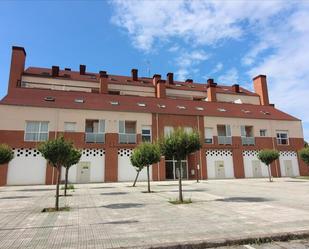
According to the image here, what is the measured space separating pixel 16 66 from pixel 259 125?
33028mm

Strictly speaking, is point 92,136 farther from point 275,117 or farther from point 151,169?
point 275,117

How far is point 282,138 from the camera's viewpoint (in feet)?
124

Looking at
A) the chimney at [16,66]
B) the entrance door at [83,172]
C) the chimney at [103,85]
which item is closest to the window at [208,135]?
the entrance door at [83,172]

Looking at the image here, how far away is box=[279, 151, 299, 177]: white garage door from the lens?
36.2 m

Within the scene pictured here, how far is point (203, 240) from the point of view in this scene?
19.6 ft

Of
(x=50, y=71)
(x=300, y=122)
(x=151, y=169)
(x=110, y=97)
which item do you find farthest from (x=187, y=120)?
(x=50, y=71)

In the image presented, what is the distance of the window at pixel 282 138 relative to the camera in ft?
123

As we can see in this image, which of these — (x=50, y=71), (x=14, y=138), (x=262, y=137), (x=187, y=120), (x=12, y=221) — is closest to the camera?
(x=12, y=221)

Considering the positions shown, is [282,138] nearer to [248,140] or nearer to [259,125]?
[259,125]

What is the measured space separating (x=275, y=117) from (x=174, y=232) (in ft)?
116

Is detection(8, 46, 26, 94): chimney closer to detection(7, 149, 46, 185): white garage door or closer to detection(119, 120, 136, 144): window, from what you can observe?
detection(7, 149, 46, 185): white garage door

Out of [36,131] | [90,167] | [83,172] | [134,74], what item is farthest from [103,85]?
[83,172]

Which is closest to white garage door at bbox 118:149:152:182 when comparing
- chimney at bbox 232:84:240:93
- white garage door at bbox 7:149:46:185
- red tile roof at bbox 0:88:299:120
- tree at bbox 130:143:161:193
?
red tile roof at bbox 0:88:299:120

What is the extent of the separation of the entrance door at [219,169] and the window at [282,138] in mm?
9453
